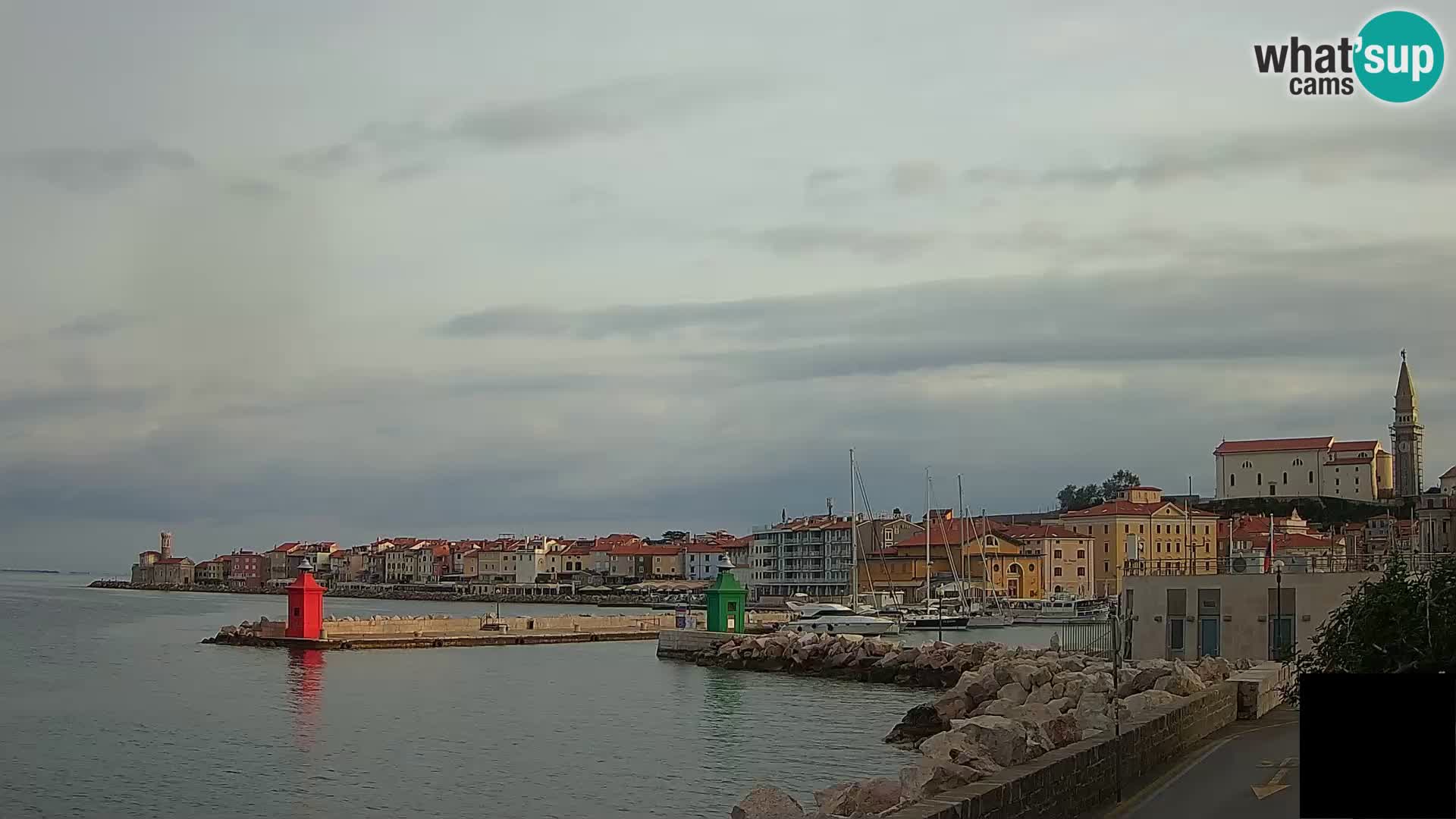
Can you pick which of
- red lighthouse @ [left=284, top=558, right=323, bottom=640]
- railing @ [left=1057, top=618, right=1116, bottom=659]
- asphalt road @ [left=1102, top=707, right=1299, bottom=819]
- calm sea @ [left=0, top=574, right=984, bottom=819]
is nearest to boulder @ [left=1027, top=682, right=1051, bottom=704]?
calm sea @ [left=0, top=574, right=984, bottom=819]

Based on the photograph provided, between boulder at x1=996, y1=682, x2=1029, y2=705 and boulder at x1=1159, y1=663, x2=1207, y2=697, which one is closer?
boulder at x1=1159, y1=663, x2=1207, y2=697

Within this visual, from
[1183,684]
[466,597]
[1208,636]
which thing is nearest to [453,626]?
[1208,636]

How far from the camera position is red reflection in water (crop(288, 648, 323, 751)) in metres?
32.9

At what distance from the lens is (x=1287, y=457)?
140750 millimetres

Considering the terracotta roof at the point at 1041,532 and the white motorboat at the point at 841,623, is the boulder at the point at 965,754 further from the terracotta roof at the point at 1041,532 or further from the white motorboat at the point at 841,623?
the terracotta roof at the point at 1041,532

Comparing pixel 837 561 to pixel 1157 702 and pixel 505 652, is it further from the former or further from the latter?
pixel 1157 702

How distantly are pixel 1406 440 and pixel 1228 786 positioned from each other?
138m

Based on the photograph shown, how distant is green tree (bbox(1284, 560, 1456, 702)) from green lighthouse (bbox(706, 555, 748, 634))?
1888 inches

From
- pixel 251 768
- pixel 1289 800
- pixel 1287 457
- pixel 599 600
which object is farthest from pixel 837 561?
pixel 1289 800

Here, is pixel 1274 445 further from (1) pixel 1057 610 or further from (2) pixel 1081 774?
(2) pixel 1081 774

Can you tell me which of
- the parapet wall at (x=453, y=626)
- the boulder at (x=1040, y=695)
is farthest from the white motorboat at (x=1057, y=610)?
the boulder at (x=1040, y=695)

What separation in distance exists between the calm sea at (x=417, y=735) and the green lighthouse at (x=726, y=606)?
377cm

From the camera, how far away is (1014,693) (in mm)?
30062

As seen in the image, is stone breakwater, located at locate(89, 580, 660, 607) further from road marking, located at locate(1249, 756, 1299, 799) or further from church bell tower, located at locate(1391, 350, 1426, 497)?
road marking, located at locate(1249, 756, 1299, 799)
